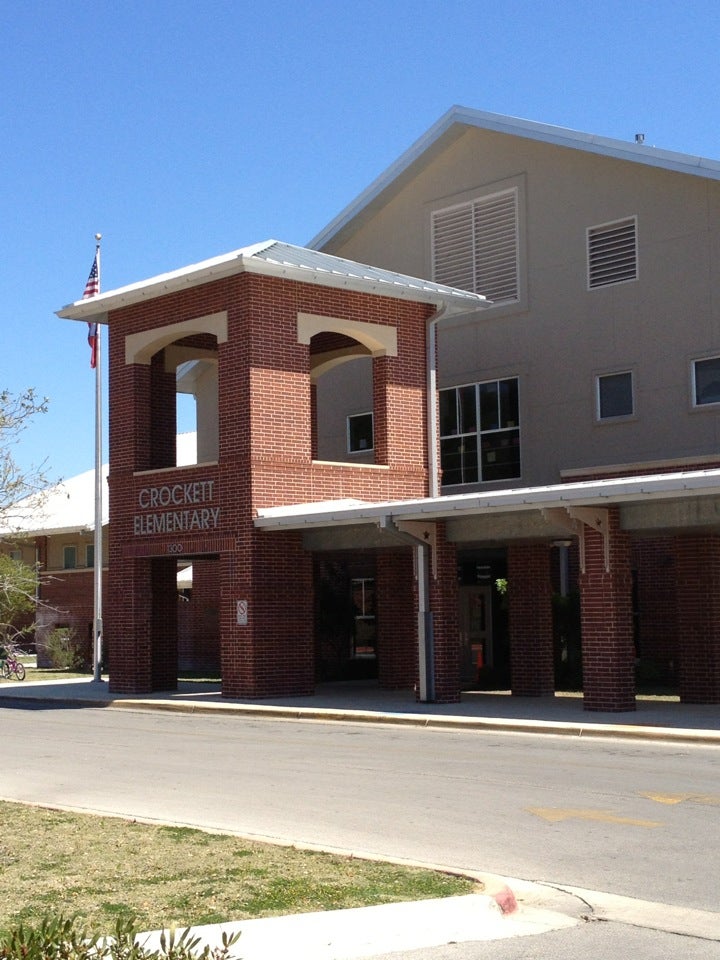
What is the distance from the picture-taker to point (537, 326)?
30.5m

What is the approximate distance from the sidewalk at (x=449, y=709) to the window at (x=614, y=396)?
6669mm

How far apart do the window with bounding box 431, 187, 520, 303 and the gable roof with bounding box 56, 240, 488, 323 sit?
2339 mm

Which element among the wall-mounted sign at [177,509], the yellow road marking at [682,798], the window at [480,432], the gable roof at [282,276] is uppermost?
the gable roof at [282,276]

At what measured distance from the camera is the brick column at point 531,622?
25516mm

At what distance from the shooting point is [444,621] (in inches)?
923

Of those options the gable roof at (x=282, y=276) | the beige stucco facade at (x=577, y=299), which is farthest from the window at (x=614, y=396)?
the gable roof at (x=282, y=276)

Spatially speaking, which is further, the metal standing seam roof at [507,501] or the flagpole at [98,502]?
the flagpole at [98,502]

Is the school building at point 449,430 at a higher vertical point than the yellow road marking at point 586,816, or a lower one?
higher

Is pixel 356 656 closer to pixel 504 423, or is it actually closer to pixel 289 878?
pixel 504 423

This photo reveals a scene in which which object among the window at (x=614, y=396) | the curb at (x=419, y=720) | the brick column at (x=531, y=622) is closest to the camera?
the curb at (x=419, y=720)

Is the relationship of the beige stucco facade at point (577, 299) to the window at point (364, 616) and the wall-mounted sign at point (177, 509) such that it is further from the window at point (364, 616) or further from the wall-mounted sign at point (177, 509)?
the wall-mounted sign at point (177, 509)

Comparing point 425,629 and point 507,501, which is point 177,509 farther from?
point 507,501

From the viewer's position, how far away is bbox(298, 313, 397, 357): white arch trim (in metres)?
26.3

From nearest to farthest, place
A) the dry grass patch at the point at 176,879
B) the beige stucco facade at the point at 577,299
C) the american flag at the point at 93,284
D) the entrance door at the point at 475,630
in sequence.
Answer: the dry grass patch at the point at 176,879 → the beige stucco facade at the point at 577,299 → the entrance door at the point at 475,630 → the american flag at the point at 93,284
